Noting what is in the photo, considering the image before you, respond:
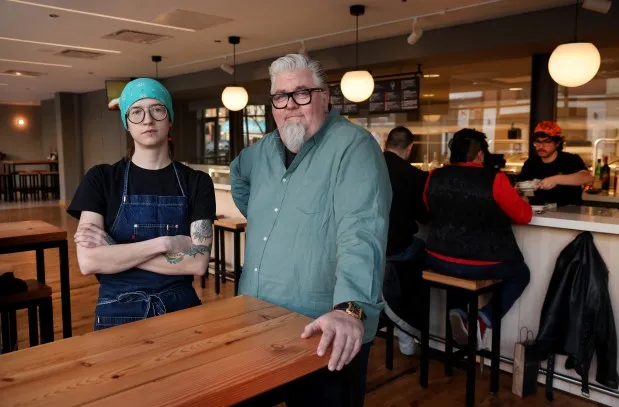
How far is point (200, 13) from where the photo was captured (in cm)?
529

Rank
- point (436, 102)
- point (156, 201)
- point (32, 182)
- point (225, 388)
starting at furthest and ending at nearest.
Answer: point (32, 182), point (436, 102), point (156, 201), point (225, 388)

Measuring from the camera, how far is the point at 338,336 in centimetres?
119

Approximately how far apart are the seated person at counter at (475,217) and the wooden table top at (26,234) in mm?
2318

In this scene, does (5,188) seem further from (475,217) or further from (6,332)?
(475,217)

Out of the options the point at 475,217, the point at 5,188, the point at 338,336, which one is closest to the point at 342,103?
the point at 475,217

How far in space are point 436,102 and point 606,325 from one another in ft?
20.4

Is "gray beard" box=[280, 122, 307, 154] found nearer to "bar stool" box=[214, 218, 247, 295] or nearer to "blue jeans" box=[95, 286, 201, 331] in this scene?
"blue jeans" box=[95, 286, 201, 331]

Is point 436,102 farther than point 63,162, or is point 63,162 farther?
point 63,162

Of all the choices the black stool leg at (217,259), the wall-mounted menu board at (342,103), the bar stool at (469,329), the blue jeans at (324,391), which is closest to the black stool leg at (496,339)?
the bar stool at (469,329)

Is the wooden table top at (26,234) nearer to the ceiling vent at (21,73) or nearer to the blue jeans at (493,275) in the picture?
the blue jeans at (493,275)

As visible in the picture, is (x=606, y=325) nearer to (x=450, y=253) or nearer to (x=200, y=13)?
(x=450, y=253)

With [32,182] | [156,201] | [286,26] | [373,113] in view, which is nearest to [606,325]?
[156,201]

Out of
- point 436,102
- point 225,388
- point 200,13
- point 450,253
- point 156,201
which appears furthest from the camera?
point 436,102

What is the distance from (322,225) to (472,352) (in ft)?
6.19
